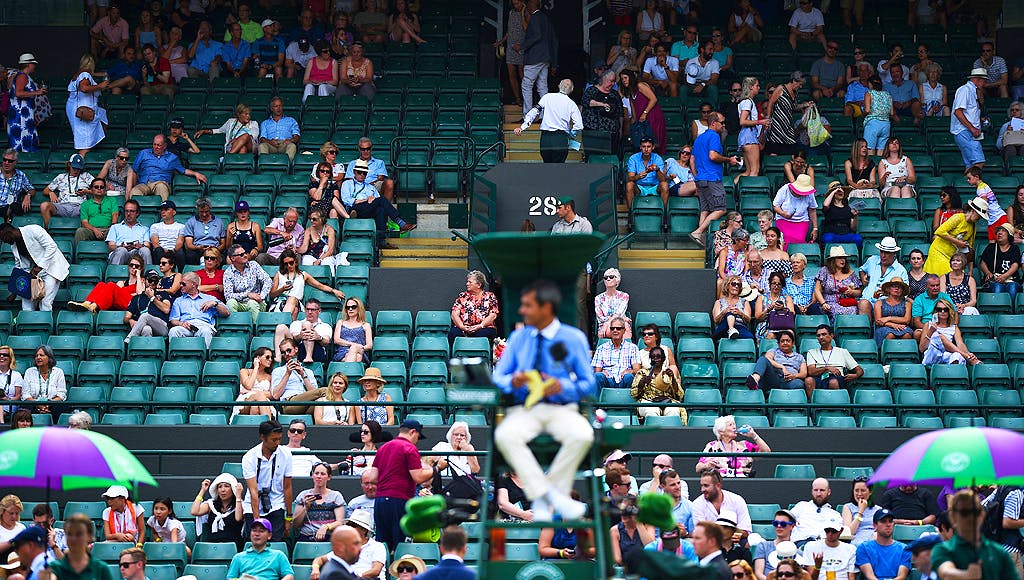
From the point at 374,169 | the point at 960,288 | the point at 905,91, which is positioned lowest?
the point at 960,288

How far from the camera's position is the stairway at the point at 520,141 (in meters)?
21.8

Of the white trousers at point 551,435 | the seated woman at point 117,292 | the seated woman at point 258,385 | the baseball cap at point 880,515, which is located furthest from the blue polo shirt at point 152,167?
the white trousers at point 551,435

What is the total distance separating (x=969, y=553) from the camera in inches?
362

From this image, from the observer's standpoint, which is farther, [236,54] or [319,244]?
[236,54]

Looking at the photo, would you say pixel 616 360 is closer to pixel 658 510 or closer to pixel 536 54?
pixel 536 54

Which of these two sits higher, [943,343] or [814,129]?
[814,129]

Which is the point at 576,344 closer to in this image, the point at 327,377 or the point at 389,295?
the point at 327,377

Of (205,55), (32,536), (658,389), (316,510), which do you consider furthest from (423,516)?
(205,55)

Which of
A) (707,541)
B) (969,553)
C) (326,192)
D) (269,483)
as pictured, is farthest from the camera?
(326,192)

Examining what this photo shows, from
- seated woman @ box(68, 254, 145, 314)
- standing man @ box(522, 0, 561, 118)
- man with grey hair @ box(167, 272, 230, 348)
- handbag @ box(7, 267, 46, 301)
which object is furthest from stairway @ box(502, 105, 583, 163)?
handbag @ box(7, 267, 46, 301)

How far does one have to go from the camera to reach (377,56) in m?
23.2

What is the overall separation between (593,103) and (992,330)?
5668 millimetres

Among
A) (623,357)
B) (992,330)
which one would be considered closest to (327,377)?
(623,357)

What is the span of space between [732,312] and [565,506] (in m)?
9.03
